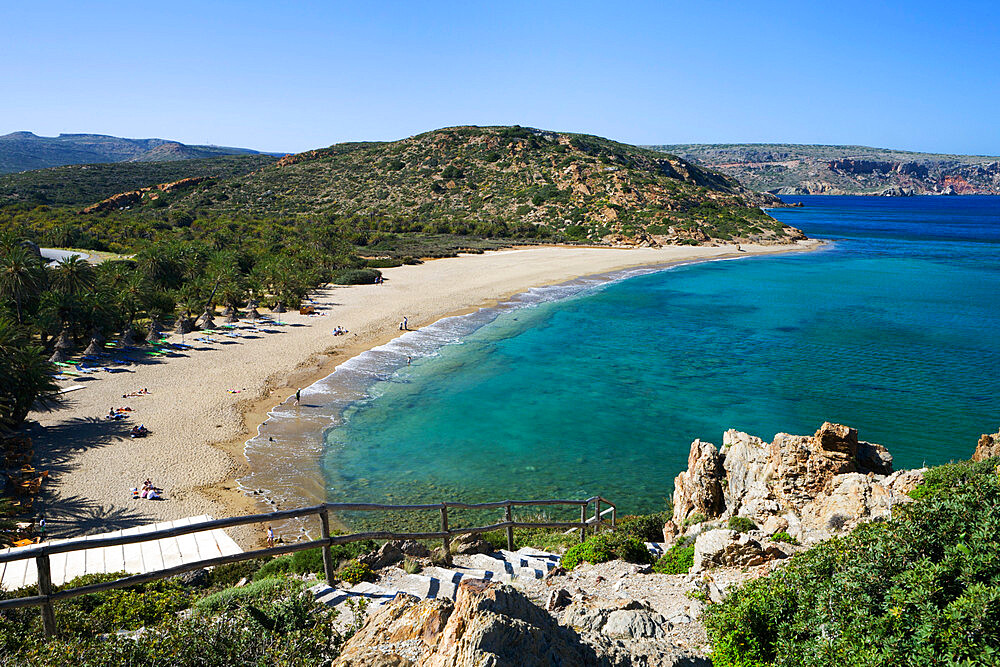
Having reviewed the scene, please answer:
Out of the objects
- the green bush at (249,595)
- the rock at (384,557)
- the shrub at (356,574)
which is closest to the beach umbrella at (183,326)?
the rock at (384,557)

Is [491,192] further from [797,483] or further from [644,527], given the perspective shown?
[797,483]

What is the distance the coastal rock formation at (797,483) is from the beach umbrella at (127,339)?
26.4m

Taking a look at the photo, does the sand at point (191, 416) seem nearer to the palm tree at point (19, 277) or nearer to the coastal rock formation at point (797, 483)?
the palm tree at point (19, 277)

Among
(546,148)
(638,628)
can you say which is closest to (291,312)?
(638,628)

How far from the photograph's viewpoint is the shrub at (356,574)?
7047 mm

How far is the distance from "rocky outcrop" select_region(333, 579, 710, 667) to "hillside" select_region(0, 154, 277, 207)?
3723 inches

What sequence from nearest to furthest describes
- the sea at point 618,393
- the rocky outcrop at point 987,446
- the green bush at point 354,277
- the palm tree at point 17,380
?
the rocky outcrop at point 987,446
the palm tree at point 17,380
the sea at point 618,393
the green bush at point 354,277

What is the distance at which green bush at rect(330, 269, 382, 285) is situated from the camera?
48.9 meters

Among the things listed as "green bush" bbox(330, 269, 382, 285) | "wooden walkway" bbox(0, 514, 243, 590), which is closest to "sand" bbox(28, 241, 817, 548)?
"wooden walkway" bbox(0, 514, 243, 590)

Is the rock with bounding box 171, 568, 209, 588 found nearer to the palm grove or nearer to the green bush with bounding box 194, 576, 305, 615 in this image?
the green bush with bounding box 194, 576, 305, 615

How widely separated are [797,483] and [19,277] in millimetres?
30141

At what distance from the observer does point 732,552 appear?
25.8ft

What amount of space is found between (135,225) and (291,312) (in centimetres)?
3666

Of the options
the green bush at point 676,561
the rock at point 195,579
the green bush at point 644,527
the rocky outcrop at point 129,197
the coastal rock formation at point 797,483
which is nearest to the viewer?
the rock at point 195,579
